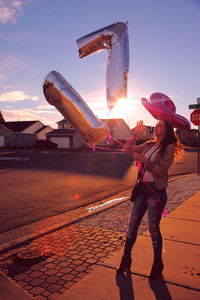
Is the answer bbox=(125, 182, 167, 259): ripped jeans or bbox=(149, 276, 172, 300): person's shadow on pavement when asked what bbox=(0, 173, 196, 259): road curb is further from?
bbox=(149, 276, 172, 300): person's shadow on pavement

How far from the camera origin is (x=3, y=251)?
13.5 ft

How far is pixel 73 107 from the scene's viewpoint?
10.2 feet

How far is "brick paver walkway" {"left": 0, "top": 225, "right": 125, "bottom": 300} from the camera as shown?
3.20 m

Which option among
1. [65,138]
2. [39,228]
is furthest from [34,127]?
[39,228]

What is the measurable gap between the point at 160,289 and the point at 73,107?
220 centimetres

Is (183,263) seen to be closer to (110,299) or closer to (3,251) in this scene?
(110,299)

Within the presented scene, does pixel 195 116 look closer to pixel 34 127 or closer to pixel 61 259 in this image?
pixel 61 259

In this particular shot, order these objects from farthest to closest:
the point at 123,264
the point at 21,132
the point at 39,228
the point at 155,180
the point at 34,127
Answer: the point at 34,127 → the point at 21,132 → the point at 39,228 → the point at 123,264 → the point at 155,180

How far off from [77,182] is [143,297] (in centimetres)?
802

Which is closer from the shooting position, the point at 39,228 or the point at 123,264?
the point at 123,264

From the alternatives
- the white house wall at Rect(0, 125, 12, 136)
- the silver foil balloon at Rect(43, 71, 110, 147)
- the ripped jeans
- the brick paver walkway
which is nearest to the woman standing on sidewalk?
the ripped jeans

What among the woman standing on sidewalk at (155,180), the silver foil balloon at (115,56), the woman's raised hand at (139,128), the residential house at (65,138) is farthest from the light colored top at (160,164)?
the residential house at (65,138)

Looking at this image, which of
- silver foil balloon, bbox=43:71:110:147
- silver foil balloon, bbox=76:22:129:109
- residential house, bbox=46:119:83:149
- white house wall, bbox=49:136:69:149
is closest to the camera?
silver foil balloon, bbox=43:71:110:147

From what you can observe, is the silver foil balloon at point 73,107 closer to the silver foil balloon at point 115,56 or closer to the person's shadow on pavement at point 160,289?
the silver foil balloon at point 115,56
